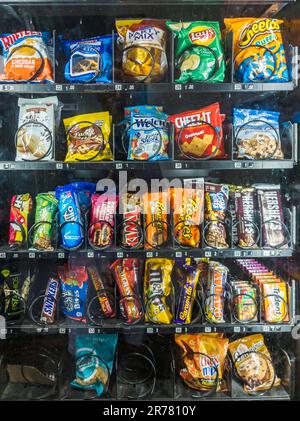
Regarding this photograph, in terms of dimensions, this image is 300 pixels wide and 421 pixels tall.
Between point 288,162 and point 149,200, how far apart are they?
0.55 m

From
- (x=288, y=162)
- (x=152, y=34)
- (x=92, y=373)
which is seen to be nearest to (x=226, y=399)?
(x=92, y=373)

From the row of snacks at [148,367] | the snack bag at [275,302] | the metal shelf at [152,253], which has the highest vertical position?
the metal shelf at [152,253]

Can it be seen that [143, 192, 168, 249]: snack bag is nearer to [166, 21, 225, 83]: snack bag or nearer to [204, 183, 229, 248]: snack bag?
[204, 183, 229, 248]: snack bag

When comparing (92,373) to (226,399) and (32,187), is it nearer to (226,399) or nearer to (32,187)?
(226,399)

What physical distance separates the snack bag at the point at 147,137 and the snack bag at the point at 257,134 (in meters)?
0.29

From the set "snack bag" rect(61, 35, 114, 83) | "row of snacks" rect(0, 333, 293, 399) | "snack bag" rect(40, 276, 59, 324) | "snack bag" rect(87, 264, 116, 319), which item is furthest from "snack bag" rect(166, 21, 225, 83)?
"row of snacks" rect(0, 333, 293, 399)

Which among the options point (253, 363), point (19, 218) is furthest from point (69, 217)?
point (253, 363)

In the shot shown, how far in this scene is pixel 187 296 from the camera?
67.2 inches

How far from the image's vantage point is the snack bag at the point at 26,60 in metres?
1.65

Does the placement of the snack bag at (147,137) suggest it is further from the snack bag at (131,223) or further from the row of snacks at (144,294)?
the row of snacks at (144,294)

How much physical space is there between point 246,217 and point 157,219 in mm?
359

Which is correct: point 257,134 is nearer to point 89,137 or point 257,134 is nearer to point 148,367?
point 89,137

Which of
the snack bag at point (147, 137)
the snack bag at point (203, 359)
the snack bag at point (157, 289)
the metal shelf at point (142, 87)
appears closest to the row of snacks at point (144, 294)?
the snack bag at point (157, 289)

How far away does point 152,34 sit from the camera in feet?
5.43
